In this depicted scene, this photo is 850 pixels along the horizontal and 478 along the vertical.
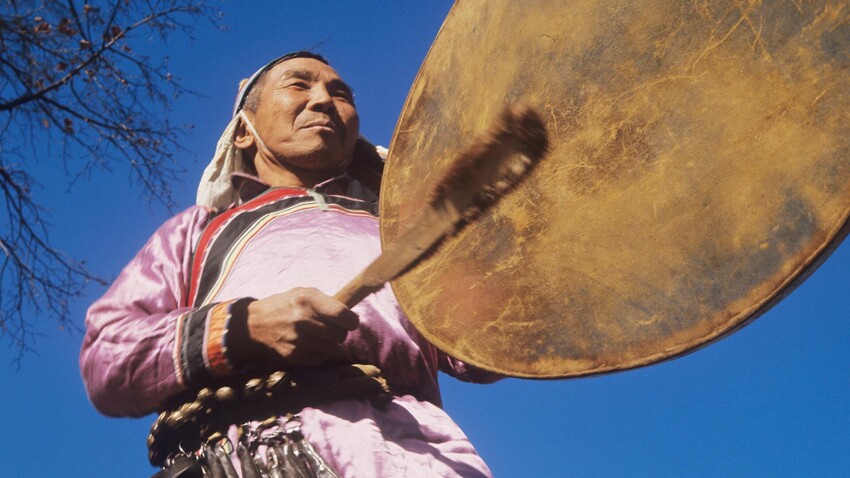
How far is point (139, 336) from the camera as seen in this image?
2.01 metres

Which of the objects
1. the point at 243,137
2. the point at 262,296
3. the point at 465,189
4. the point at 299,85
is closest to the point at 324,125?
the point at 299,85

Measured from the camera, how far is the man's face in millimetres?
2617

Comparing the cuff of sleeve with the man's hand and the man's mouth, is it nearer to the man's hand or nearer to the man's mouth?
the man's hand

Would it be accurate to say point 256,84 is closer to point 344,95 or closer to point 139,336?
point 344,95

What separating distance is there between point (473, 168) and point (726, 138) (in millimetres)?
477

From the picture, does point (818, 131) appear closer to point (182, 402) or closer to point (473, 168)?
point (473, 168)

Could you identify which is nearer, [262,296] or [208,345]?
[208,345]

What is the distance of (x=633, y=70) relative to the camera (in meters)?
1.92

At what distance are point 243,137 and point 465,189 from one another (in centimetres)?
116

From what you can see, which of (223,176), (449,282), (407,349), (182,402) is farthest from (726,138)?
(223,176)

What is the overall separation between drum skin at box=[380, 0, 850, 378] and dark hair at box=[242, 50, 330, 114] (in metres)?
0.79

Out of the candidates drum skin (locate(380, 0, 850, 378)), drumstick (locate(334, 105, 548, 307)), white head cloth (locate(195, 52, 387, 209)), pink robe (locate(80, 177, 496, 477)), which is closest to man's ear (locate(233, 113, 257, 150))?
white head cloth (locate(195, 52, 387, 209))

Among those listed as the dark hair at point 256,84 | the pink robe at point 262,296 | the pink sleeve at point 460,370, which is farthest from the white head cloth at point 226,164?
the pink sleeve at point 460,370

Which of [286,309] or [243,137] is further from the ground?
[243,137]
